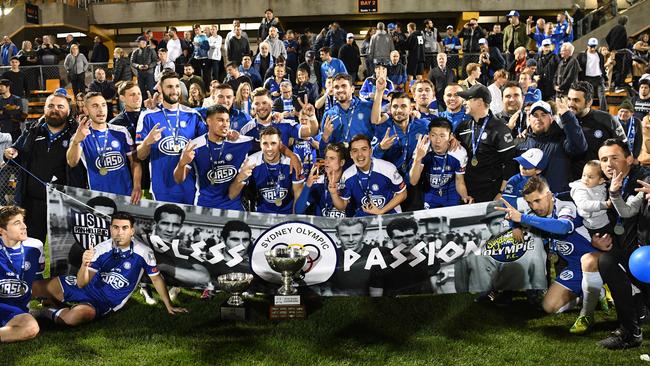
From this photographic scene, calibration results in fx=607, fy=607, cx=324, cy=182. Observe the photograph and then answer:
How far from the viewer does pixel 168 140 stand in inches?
234

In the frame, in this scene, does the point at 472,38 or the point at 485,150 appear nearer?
the point at 485,150

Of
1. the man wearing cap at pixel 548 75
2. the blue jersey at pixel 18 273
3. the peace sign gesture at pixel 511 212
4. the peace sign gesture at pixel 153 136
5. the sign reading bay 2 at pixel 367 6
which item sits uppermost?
the sign reading bay 2 at pixel 367 6

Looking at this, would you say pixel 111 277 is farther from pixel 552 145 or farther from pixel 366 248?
pixel 552 145

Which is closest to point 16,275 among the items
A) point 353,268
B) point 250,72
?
point 353,268

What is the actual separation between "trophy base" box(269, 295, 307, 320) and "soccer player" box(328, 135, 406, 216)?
3.41ft

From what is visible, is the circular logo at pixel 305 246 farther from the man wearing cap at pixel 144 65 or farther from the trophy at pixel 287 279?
the man wearing cap at pixel 144 65

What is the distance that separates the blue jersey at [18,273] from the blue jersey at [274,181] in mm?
2033

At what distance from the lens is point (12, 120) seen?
12.0 meters

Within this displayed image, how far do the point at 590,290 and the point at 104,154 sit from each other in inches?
179

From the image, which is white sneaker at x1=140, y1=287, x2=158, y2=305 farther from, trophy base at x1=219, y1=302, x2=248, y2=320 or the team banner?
trophy base at x1=219, y1=302, x2=248, y2=320

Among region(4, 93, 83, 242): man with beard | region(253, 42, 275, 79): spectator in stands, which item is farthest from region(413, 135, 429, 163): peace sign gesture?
region(253, 42, 275, 79): spectator in stands

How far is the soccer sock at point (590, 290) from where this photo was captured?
Result: 497 centimetres

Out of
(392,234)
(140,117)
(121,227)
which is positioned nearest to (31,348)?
(121,227)

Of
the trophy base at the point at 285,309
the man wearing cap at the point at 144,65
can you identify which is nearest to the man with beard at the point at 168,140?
the trophy base at the point at 285,309
